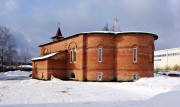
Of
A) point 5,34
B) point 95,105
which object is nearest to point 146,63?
point 95,105

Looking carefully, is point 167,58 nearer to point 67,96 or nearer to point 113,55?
point 113,55

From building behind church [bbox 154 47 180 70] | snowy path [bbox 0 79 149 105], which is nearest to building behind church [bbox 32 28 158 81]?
snowy path [bbox 0 79 149 105]

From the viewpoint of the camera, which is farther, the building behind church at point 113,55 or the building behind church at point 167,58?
the building behind church at point 167,58

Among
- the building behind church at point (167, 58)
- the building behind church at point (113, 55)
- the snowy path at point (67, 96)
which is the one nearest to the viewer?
the snowy path at point (67, 96)

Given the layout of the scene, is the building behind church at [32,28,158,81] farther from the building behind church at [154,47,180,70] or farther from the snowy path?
the building behind church at [154,47,180,70]

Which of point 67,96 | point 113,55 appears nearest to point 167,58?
point 113,55

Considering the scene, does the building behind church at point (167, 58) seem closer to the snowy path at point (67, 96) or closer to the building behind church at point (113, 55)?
the building behind church at point (113, 55)

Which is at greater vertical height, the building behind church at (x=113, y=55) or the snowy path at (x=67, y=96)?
the building behind church at (x=113, y=55)

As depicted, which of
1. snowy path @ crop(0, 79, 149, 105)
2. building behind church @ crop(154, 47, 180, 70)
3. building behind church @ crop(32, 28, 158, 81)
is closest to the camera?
snowy path @ crop(0, 79, 149, 105)

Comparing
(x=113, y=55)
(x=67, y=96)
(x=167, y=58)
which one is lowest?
(x=67, y=96)

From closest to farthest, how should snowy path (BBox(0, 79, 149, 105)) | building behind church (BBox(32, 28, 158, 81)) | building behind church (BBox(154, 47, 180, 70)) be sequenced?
snowy path (BBox(0, 79, 149, 105)) < building behind church (BBox(32, 28, 158, 81)) < building behind church (BBox(154, 47, 180, 70))

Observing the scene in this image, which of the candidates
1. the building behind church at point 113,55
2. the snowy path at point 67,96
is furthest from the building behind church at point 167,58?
the snowy path at point 67,96

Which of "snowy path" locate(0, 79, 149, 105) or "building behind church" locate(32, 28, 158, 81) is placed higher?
"building behind church" locate(32, 28, 158, 81)

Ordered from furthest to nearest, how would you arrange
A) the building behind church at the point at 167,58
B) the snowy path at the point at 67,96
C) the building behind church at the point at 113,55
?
the building behind church at the point at 167,58 < the building behind church at the point at 113,55 < the snowy path at the point at 67,96
